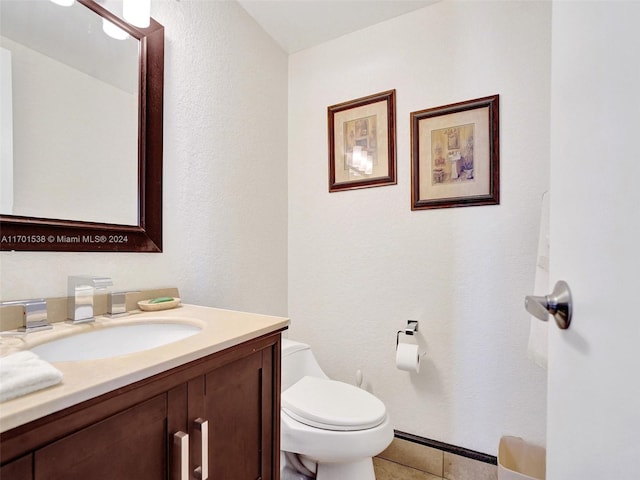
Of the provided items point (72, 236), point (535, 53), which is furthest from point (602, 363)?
point (535, 53)

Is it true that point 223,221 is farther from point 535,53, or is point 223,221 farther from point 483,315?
point 535,53

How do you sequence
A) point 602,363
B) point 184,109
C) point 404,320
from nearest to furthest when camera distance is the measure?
point 602,363
point 184,109
point 404,320

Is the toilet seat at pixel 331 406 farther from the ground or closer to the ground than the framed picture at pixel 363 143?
closer to the ground

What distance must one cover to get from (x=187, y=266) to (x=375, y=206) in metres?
0.98

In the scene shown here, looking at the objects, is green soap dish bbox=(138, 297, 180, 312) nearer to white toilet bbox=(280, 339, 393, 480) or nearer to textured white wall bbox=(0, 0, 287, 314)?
textured white wall bbox=(0, 0, 287, 314)

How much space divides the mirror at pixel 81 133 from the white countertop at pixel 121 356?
0.26 metres

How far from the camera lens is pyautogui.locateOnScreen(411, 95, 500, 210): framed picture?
1.44 m

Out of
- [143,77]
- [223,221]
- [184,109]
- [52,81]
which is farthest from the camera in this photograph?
[223,221]

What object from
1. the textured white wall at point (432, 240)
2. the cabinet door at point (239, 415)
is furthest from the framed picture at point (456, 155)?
the cabinet door at point (239, 415)

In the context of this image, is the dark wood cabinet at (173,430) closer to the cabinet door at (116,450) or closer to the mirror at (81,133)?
the cabinet door at (116,450)

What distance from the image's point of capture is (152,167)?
1.15 metres

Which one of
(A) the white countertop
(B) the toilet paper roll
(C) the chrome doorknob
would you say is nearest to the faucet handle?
(A) the white countertop

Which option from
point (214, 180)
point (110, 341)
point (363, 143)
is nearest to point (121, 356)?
point (110, 341)

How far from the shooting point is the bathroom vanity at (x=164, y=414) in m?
0.42
